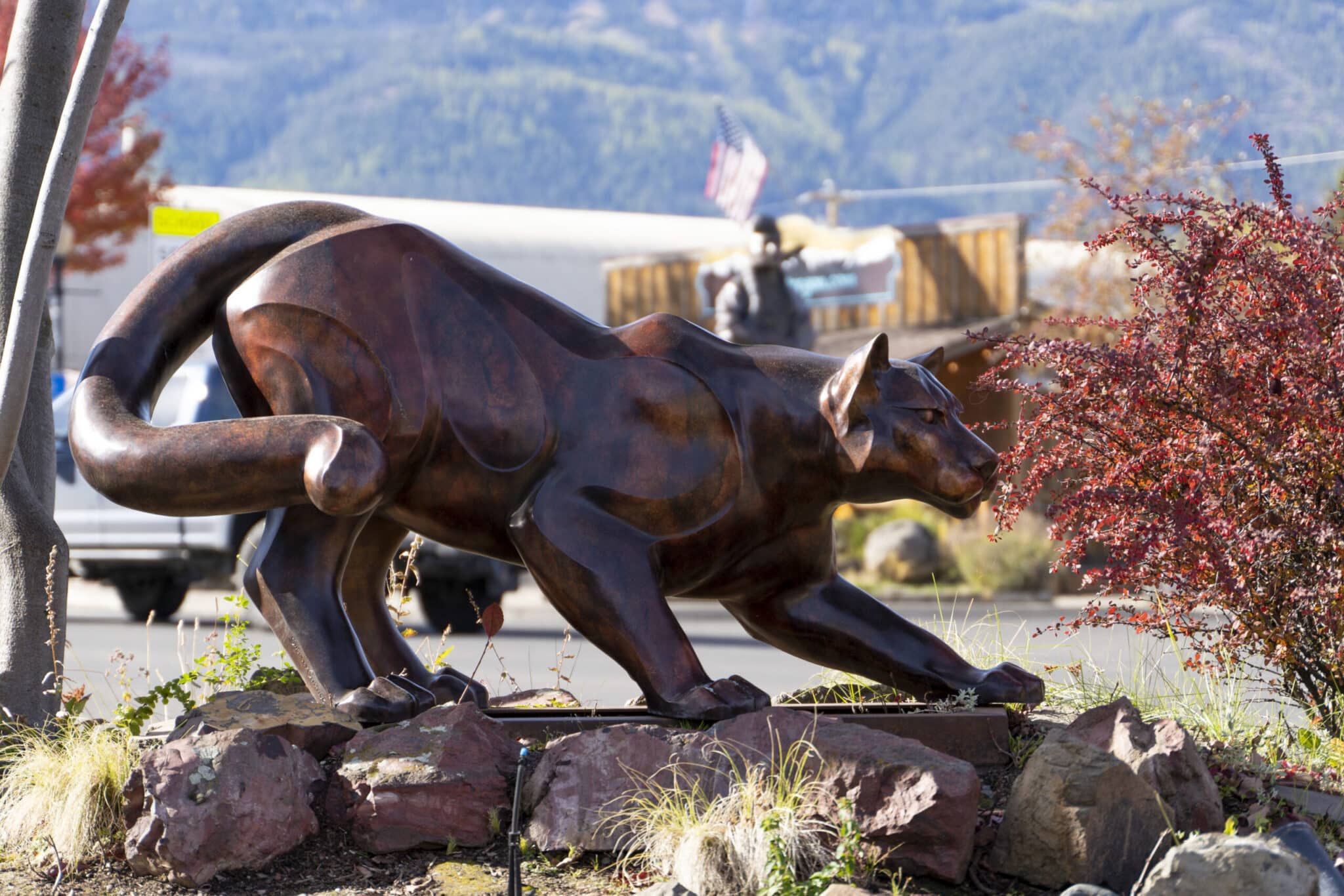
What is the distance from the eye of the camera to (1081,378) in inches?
182

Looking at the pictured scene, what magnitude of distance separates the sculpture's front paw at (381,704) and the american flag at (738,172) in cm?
2076

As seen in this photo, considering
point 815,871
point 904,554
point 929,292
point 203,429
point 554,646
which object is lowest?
point 904,554

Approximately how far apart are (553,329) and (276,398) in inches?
31.5

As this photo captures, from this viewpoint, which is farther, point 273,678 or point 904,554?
point 904,554

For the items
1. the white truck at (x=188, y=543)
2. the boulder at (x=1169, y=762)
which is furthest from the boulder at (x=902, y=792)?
the white truck at (x=188, y=543)

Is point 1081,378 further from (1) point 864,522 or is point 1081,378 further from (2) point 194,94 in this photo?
(2) point 194,94

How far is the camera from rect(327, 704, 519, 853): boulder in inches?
139

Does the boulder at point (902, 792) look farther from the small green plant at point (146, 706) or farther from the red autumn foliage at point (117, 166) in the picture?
the red autumn foliage at point (117, 166)

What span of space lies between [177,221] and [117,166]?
25.2 ft

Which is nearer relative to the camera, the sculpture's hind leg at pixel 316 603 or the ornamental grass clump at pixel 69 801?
the ornamental grass clump at pixel 69 801

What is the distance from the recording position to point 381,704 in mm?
3783

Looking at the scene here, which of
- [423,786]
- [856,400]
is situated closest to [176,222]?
[856,400]

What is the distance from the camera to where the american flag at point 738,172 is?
958 inches

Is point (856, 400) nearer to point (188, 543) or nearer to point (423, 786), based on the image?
point (423, 786)
